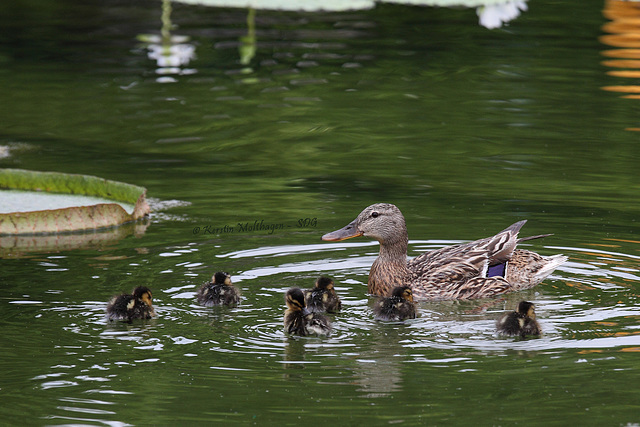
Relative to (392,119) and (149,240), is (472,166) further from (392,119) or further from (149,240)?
(149,240)

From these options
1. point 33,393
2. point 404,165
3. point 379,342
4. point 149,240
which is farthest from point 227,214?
point 33,393

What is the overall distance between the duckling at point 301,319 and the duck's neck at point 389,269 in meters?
1.21

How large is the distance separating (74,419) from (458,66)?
1053 centimetres

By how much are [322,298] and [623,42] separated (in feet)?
34.3

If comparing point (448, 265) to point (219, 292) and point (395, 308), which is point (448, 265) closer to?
point (395, 308)

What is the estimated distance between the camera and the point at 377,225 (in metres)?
8.02

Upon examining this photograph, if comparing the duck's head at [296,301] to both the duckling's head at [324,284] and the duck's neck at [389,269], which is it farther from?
the duck's neck at [389,269]

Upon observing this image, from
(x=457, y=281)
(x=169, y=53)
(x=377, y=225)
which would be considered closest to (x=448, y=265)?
(x=457, y=281)

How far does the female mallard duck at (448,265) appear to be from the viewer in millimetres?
7914

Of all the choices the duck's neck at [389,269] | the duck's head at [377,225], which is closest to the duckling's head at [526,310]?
the duck's neck at [389,269]

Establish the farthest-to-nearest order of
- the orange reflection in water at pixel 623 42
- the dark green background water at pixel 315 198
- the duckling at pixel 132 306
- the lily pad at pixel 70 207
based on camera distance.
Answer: the orange reflection in water at pixel 623 42
the lily pad at pixel 70 207
the duckling at pixel 132 306
the dark green background water at pixel 315 198

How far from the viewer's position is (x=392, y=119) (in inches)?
518

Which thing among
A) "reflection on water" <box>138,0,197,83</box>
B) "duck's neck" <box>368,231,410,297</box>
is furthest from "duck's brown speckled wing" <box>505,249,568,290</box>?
"reflection on water" <box>138,0,197,83</box>

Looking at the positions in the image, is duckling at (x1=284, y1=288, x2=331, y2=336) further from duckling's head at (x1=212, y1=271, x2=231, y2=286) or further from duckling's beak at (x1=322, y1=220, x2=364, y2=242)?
duckling's beak at (x1=322, y1=220, x2=364, y2=242)
